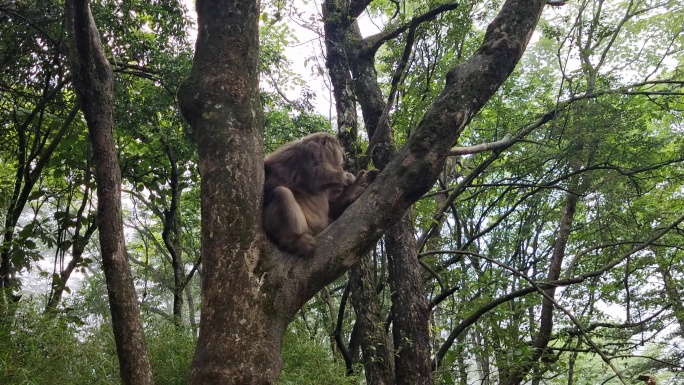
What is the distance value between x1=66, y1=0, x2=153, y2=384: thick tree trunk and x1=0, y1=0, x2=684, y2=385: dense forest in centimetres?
1

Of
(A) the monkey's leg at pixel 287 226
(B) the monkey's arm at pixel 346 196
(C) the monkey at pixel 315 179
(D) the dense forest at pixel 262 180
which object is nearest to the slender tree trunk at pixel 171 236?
(D) the dense forest at pixel 262 180

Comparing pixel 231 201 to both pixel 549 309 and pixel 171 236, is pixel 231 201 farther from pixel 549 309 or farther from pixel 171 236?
pixel 549 309

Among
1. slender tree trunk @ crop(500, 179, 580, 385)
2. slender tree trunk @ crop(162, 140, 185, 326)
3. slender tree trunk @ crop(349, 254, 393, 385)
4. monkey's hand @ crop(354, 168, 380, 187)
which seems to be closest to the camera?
monkey's hand @ crop(354, 168, 380, 187)

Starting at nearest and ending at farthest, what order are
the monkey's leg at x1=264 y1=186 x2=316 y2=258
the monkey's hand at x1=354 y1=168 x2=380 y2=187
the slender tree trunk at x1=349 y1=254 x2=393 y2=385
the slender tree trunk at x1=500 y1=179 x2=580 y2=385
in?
the monkey's leg at x1=264 y1=186 x2=316 y2=258 → the monkey's hand at x1=354 y1=168 x2=380 y2=187 → the slender tree trunk at x1=349 y1=254 x2=393 y2=385 → the slender tree trunk at x1=500 y1=179 x2=580 y2=385

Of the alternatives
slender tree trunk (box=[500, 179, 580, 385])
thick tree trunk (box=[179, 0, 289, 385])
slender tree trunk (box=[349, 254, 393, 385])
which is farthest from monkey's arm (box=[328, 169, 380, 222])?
slender tree trunk (box=[500, 179, 580, 385])

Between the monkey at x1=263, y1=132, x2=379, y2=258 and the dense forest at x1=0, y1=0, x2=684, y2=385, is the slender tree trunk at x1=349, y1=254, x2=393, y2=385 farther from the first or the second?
the monkey at x1=263, y1=132, x2=379, y2=258

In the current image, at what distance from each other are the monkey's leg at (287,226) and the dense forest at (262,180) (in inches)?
3.0

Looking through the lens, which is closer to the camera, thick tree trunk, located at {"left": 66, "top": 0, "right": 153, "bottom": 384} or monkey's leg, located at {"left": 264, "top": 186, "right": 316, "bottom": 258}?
monkey's leg, located at {"left": 264, "top": 186, "right": 316, "bottom": 258}

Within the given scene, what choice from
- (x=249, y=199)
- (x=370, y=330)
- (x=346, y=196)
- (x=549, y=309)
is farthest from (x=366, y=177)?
(x=549, y=309)

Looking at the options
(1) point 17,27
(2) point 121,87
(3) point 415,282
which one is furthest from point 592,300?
(1) point 17,27

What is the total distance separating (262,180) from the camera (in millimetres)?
2580

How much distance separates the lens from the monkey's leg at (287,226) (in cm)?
257

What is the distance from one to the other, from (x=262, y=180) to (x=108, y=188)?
1526 millimetres

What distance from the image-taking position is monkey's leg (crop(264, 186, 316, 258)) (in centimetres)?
257
